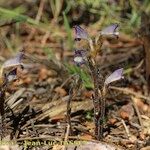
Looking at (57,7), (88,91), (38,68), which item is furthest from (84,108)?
(57,7)

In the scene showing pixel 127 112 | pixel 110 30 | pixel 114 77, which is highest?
pixel 110 30

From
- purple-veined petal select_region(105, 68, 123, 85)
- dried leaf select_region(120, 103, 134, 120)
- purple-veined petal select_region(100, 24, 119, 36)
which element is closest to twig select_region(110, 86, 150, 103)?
dried leaf select_region(120, 103, 134, 120)

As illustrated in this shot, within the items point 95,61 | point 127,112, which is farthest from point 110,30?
point 127,112

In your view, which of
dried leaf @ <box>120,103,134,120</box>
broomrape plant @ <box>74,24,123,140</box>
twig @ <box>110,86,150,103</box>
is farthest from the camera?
twig @ <box>110,86,150,103</box>

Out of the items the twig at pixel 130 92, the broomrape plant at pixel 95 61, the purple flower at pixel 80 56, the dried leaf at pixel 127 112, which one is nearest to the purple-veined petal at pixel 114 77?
the broomrape plant at pixel 95 61

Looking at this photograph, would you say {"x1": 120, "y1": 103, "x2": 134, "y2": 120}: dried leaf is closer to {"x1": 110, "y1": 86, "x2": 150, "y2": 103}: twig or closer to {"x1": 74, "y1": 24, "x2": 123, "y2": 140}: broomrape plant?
{"x1": 110, "y1": 86, "x2": 150, "y2": 103}: twig

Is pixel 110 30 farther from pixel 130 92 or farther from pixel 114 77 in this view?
pixel 130 92

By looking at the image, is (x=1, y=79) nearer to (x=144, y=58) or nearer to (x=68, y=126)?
(x=68, y=126)

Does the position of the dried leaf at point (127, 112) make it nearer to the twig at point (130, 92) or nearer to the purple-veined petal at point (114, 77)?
the twig at point (130, 92)
